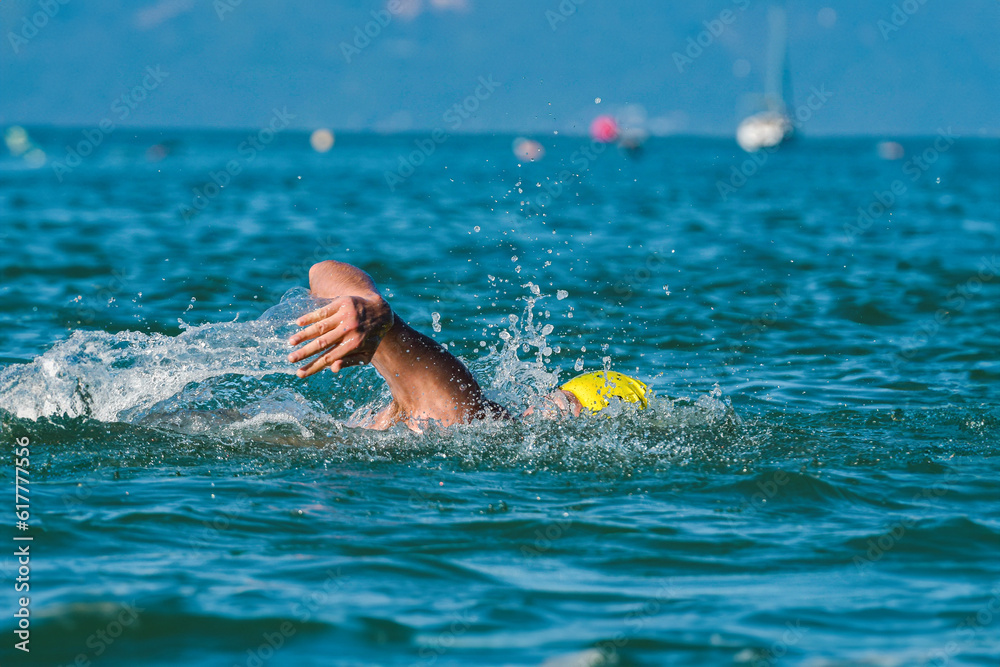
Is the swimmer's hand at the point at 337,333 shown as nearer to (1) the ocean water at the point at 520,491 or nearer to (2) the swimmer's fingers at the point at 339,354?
(2) the swimmer's fingers at the point at 339,354

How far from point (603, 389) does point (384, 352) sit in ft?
5.74

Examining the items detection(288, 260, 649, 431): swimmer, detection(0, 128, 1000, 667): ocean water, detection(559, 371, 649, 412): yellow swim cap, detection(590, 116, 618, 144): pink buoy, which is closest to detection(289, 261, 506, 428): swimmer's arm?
detection(288, 260, 649, 431): swimmer

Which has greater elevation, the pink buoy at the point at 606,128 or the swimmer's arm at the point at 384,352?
the pink buoy at the point at 606,128

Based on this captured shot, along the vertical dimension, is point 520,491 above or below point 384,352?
below

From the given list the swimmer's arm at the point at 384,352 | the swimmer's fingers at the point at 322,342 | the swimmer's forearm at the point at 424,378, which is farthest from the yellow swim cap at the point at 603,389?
the swimmer's fingers at the point at 322,342

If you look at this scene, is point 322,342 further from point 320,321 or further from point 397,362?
point 397,362

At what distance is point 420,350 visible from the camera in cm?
597

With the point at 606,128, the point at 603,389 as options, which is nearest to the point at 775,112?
the point at 606,128

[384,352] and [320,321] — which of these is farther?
[384,352]

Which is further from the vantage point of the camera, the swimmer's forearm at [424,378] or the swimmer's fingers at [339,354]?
the swimmer's forearm at [424,378]

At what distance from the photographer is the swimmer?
5254 millimetres

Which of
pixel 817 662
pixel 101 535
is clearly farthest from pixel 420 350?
pixel 817 662

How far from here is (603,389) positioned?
23.2ft

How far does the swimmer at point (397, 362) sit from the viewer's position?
525 cm
